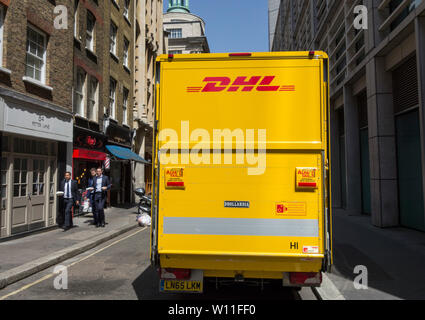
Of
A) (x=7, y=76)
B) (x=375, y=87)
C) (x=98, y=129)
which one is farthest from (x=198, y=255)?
(x=98, y=129)

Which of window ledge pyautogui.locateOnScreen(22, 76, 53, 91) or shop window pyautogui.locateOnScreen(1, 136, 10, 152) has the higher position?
window ledge pyautogui.locateOnScreen(22, 76, 53, 91)

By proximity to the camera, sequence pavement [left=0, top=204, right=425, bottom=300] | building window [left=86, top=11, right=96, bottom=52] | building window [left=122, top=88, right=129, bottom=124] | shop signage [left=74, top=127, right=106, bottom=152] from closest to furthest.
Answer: pavement [left=0, top=204, right=425, bottom=300]
shop signage [left=74, top=127, right=106, bottom=152]
building window [left=86, top=11, right=96, bottom=52]
building window [left=122, top=88, right=129, bottom=124]

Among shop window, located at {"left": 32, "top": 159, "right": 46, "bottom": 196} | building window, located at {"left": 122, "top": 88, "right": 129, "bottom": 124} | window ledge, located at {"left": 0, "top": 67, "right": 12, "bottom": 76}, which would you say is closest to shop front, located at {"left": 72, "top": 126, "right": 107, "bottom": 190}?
shop window, located at {"left": 32, "top": 159, "right": 46, "bottom": 196}

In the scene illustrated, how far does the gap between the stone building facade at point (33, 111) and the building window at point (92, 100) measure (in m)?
2.74

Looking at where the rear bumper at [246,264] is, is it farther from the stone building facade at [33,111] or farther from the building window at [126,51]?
the building window at [126,51]

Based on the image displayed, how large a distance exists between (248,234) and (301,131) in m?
1.35

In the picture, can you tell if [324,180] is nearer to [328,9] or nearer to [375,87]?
[375,87]

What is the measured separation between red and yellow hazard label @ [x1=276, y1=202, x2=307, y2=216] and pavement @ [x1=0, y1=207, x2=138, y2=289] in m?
4.64

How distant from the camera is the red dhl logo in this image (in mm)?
4246

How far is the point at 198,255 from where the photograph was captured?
4.14m

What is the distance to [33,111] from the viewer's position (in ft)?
34.4

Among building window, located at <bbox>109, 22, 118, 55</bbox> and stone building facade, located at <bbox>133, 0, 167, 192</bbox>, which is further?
stone building facade, located at <bbox>133, 0, 167, 192</bbox>

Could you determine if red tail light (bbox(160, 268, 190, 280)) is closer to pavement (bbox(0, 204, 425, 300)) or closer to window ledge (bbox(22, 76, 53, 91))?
pavement (bbox(0, 204, 425, 300))

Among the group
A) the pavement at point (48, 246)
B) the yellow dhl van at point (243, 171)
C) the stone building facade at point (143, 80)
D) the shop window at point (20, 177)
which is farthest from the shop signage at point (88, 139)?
the yellow dhl van at point (243, 171)
